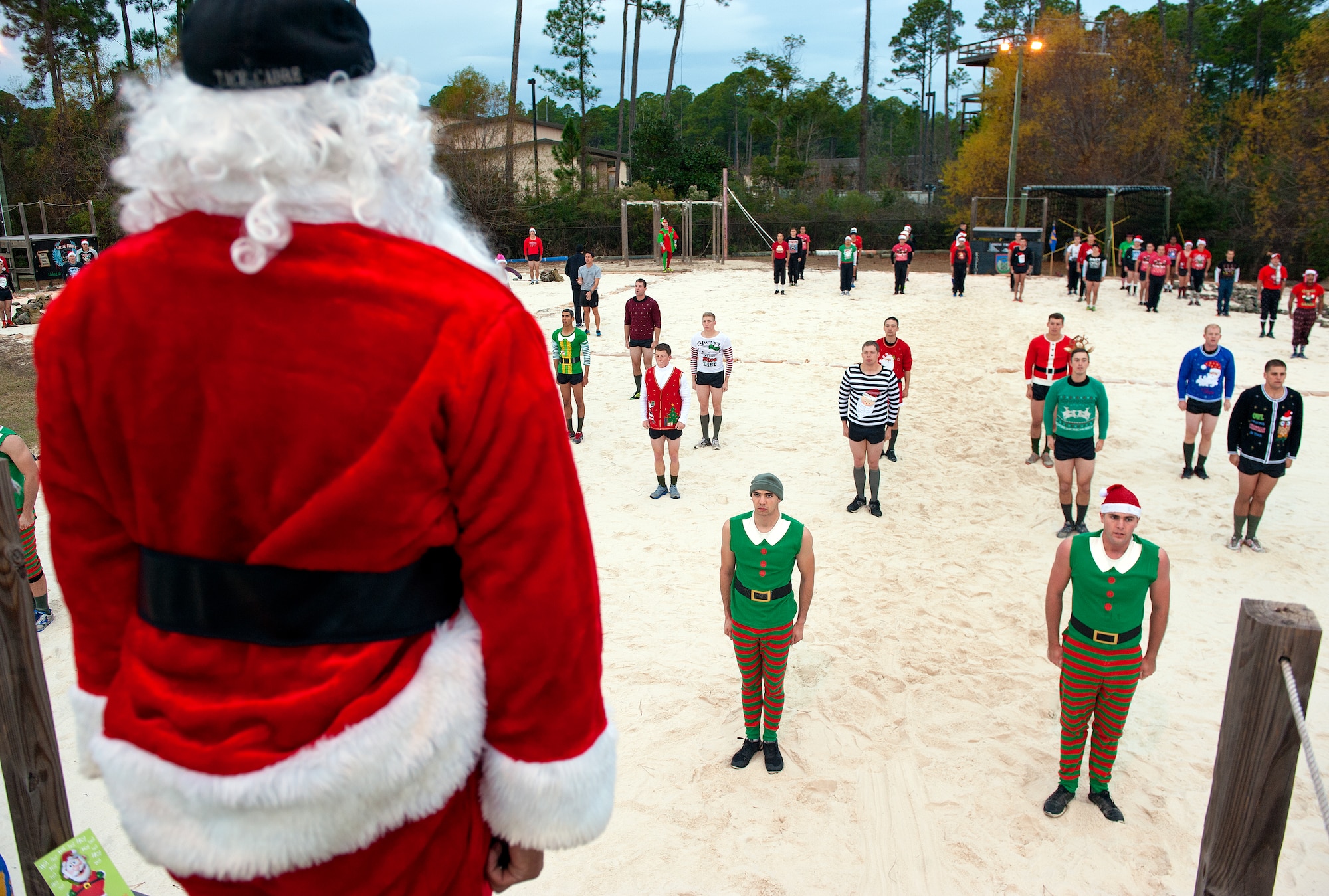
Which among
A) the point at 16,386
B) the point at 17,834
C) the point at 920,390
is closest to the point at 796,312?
the point at 920,390

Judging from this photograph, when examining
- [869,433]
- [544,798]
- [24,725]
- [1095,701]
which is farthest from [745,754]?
[869,433]

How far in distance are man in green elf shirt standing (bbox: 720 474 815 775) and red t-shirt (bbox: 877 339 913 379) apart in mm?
5036

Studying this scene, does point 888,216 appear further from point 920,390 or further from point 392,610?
point 392,610

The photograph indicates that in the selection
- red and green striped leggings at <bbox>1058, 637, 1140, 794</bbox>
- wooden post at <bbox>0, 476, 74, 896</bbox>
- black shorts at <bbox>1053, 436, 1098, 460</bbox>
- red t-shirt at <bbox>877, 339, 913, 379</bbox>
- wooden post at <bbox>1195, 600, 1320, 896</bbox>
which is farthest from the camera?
red t-shirt at <bbox>877, 339, 913, 379</bbox>

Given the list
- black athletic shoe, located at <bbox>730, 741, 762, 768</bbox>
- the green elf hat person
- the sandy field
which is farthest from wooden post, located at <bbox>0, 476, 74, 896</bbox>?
the green elf hat person

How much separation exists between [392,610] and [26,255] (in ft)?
113

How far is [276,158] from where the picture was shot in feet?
3.91

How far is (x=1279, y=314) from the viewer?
2128 centimetres

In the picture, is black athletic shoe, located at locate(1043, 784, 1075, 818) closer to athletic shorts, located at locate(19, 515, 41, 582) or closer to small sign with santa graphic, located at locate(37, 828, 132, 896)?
small sign with santa graphic, located at locate(37, 828, 132, 896)

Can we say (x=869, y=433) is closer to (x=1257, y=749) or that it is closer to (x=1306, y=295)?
(x=1257, y=749)

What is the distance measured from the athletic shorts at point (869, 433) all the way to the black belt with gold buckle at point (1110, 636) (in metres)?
4.79

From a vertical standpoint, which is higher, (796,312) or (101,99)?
(101,99)

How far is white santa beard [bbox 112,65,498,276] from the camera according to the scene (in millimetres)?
1192

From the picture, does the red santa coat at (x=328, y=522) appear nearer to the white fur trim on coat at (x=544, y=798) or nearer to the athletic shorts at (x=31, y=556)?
the white fur trim on coat at (x=544, y=798)
